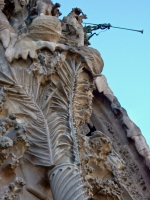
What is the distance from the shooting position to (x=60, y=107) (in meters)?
4.68

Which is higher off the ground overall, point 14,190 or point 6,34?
point 6,34

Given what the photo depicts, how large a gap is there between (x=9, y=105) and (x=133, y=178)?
2384 mm

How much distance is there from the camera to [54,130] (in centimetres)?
430

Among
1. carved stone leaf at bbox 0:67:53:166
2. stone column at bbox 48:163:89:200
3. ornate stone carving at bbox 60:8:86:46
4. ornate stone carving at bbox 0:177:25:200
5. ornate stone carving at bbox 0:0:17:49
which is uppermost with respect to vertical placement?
ornate stone carving at bbox 60:8:86:46

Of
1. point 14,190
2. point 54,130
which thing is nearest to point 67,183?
point 14,190

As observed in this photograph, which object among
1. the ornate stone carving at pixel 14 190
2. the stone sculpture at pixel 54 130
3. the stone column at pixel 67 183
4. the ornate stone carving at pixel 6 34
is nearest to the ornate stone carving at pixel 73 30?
the stone sculpture at pixel 54 130

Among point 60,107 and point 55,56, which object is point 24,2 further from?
point 60,107

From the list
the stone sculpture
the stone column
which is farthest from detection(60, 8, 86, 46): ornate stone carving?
the stone column

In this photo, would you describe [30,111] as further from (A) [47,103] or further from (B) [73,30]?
(B) [73,30]

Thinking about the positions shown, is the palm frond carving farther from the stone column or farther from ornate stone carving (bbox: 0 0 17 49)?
ornate stone carving (bbox: 0 0 17 49)

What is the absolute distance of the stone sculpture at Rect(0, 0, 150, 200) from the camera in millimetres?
3797

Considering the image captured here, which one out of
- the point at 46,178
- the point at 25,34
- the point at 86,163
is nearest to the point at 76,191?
the point at 46,178

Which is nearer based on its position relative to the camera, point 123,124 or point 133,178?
point 133,178

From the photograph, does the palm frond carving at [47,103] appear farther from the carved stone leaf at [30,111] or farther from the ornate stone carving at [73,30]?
the ornate stone carving at [73,30]
